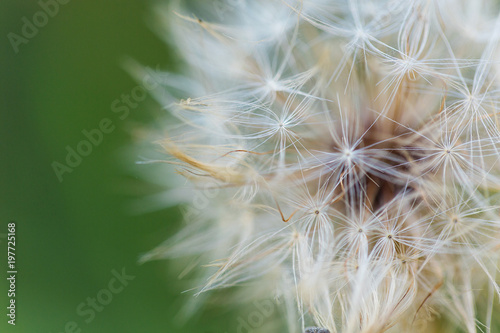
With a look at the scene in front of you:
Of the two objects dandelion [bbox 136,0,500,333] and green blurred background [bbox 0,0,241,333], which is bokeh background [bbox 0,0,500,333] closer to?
green blurred background [bbox 0,0,241,333]

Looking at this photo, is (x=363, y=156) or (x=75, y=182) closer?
(x=363, y=156)

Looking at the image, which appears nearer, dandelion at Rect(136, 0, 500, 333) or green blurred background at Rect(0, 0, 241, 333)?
dandelion at Rect(136, 0, 500, 333)

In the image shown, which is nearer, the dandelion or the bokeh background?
the dandelion

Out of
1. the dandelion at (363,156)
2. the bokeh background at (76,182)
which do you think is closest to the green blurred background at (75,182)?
the bokeh background at (76,182)

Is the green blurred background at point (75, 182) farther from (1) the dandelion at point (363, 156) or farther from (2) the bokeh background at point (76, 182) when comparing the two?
(1) the dandelion at point (363, 156)

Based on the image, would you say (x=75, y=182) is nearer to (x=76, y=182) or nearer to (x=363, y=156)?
(x=76, y=182)

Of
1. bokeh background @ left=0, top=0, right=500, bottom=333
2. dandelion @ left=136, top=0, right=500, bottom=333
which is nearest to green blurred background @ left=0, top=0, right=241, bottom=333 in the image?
bokeh background @ left=0, top=0, right=500, bottom=333

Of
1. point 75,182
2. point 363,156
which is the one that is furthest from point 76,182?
point 363,156
